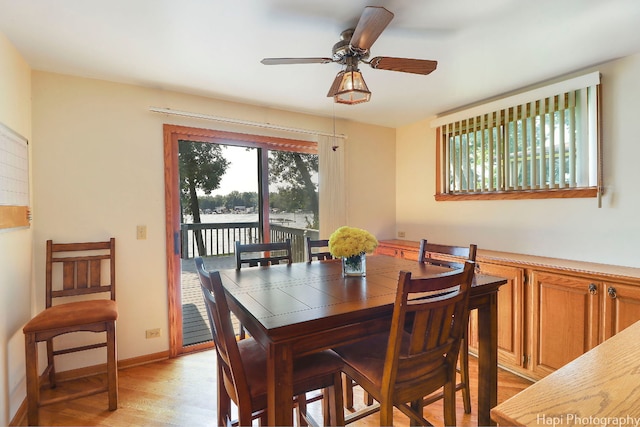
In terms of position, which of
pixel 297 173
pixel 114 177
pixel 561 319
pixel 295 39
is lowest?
pixel 561 319

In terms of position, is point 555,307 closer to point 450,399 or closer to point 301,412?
point 450,399

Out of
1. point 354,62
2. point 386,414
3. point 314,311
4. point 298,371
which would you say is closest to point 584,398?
point 386,414

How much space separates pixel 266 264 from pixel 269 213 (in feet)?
3.06

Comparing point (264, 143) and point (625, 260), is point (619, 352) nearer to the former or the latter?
point (625, 260)

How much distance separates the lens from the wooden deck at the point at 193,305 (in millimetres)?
2926

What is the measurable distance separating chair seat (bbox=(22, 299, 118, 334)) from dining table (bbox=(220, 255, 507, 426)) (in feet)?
2.78

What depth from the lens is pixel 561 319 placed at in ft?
7.10

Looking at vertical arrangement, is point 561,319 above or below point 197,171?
below

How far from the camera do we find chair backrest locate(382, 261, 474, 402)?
3.92 feet

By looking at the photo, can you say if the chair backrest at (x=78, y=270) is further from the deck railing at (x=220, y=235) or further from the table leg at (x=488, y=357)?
the table leg at (x=488, y=357)

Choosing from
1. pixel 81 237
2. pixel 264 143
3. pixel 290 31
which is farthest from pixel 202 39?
pixel 81 237

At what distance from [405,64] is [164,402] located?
2.70 metres

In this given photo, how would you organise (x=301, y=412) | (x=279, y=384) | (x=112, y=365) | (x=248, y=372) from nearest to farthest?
(x=279, y=384) < (x=248, y=372) < (x=301, y=412) < (x=112, y=365)

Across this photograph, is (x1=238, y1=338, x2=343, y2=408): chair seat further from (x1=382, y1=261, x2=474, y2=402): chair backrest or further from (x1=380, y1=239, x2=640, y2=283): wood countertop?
(x1=380, y1=239, x2=640, y2=283): wood countertop
